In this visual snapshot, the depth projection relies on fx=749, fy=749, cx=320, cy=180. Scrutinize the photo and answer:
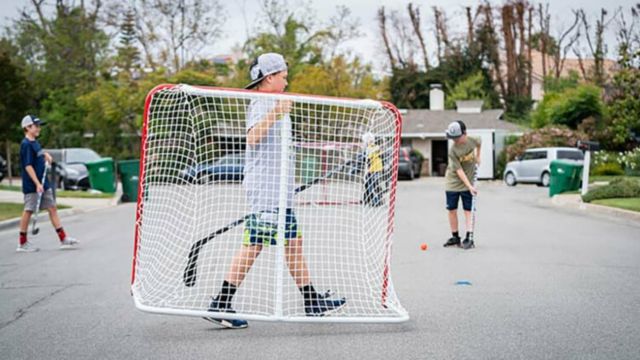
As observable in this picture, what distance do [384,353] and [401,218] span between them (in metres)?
10.7

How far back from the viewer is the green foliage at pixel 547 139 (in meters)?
36.2

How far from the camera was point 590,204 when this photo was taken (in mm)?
16953

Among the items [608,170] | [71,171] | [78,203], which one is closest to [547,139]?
[608,170]

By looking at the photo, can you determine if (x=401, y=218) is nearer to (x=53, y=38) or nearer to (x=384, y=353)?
(x=384, y=353)

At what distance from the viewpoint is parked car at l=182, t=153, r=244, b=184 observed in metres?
5.96

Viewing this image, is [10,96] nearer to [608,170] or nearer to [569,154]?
[569,154]

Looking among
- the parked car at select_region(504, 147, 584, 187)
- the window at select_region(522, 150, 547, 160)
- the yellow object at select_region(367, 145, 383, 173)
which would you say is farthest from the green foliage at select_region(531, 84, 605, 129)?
the yellow object at select_region(367, 145, 383, 173)

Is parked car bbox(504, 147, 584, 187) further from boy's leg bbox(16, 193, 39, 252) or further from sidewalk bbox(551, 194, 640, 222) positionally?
boy's leg bbox(16, 193, 39, 252)

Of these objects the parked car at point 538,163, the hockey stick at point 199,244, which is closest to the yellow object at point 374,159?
the hockey stick at point 199,244

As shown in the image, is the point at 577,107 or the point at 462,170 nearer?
the point at 462,170

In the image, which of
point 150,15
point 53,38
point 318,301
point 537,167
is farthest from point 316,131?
point 53,38

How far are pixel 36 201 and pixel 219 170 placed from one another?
5.38m

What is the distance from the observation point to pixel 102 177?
2484 centimetres

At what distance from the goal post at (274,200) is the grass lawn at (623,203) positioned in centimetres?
1011
